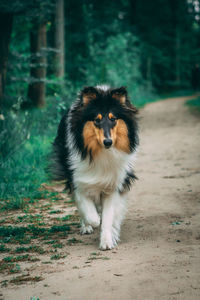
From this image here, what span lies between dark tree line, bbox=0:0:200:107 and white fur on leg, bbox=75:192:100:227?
4.29 meters

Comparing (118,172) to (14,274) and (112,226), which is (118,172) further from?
(14,274)

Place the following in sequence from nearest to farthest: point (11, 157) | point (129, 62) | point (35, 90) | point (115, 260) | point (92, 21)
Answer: point (115, 260), point (11, 157), point (35, 90), point (92, 21), point (129, 62)

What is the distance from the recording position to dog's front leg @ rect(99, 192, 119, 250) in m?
4.09

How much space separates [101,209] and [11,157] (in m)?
2.86

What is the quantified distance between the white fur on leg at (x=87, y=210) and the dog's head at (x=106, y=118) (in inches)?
20.5

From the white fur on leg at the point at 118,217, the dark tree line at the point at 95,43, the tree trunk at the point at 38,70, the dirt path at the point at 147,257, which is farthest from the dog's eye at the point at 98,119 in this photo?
the tree trunk at the point at 38,70

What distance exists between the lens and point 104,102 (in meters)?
4.44

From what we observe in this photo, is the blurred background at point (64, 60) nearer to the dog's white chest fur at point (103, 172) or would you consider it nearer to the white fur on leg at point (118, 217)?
the dog's white chest fur at point (103, 172)

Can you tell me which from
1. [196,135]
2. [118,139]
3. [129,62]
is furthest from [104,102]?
[129,62]

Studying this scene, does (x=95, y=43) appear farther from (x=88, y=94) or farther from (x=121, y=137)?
(x=121, y=137)

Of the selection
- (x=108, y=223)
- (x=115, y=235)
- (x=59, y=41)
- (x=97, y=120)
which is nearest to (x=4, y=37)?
(x=97, y=120)

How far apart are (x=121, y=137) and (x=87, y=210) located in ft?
2.91

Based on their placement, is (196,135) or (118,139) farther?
(196,135)

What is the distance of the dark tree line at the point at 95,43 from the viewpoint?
10.2 m
